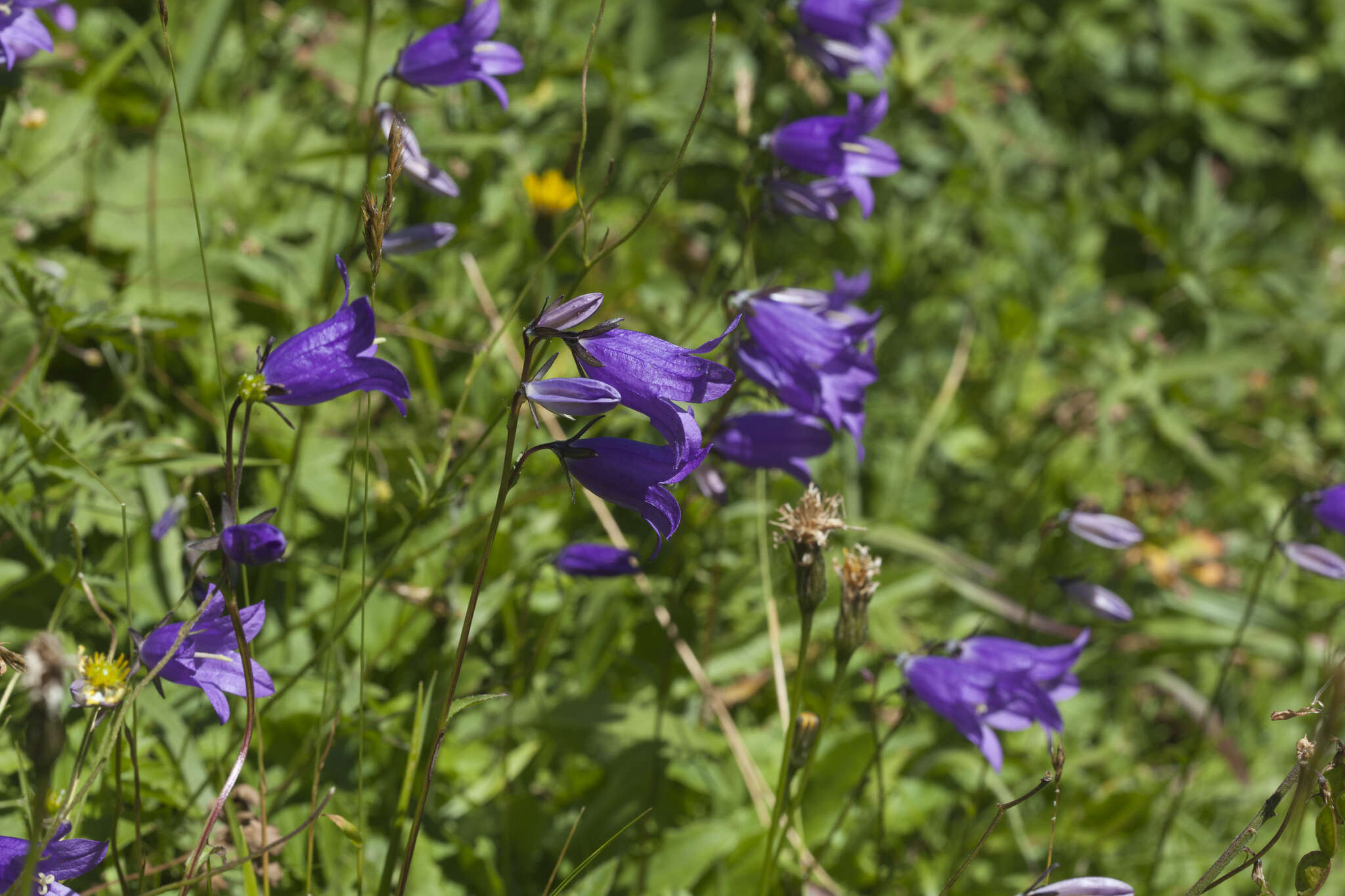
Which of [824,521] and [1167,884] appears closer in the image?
[824,521]

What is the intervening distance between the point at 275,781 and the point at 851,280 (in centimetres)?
176

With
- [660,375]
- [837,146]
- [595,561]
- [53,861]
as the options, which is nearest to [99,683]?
[53,861]

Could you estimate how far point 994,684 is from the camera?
2271 millimetres

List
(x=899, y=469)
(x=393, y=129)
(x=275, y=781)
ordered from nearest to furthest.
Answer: (x=393, y=129), (x=275, y=781), (x=899, y=469)

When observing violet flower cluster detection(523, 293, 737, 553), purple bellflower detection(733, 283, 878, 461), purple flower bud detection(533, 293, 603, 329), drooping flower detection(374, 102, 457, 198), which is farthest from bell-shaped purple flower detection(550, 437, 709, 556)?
drooping flower detection(374, 102, 457, 198)

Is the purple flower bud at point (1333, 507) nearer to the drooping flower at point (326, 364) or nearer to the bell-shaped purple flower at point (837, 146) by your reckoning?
the bell-shaped purple flower at point (837, 146)

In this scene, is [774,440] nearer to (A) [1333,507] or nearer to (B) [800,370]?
(B) [800,370]

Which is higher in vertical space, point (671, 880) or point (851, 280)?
point (851, 280)

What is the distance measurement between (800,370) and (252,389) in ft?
3.83

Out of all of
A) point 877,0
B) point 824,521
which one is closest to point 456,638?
point 824,521

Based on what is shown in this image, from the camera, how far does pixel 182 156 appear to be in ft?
11.0

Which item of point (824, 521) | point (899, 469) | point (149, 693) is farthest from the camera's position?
point (899, 469)

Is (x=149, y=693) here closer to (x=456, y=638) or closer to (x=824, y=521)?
(x=456, y=638)

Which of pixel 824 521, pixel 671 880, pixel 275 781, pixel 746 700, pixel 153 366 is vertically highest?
pixel 824 521
